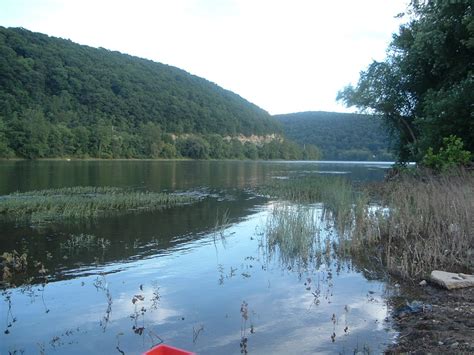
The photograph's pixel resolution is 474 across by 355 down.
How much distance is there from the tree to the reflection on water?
819 centimetres

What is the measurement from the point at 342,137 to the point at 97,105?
9239 centimetres

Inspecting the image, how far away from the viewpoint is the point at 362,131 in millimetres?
152375

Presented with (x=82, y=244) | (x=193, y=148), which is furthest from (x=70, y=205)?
(x=193, y=148)

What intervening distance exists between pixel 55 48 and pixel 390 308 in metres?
141

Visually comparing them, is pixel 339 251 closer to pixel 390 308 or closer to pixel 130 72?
pixel 390 308

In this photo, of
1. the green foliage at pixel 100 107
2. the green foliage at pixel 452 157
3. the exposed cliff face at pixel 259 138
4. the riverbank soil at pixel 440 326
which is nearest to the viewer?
the riverbank soil at pixel 440 326

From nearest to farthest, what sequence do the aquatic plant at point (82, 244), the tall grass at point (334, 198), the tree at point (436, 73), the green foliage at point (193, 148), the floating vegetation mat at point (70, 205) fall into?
1. the aquatic plant at point (82, 244)
2. the tall grass at point (334, 198)
3. the tree at point (436, 73)
4. the floating vegetation mat at point (70, 205)
5. the green foliage at point (193, 148)

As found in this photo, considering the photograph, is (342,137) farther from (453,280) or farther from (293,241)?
(453,280)

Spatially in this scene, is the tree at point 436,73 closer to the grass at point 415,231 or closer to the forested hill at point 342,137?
the grass at point 415,231

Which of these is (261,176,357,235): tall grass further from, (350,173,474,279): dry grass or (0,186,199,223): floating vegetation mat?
(0,186,199,223): floating vegetation mat

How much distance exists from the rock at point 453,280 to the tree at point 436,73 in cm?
1011

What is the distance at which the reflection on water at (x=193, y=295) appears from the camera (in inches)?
254

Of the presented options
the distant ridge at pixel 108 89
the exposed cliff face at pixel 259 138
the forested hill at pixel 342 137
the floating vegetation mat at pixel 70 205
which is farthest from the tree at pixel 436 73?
the exposed cliff face at pixel 259 138

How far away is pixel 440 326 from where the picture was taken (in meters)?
6.02
